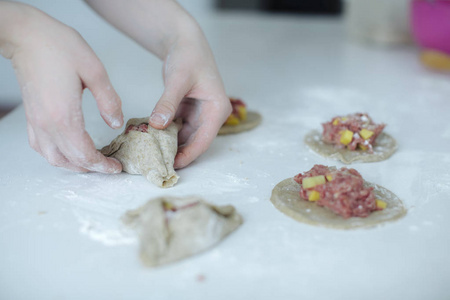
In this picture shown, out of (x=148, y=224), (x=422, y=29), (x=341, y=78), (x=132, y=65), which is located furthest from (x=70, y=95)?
(x=422, y=29)

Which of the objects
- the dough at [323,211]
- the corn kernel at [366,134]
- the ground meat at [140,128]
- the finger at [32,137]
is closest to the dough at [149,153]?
the ground meat at [140,128]

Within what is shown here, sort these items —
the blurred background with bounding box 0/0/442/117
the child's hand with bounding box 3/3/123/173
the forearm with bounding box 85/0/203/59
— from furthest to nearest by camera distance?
the blurred background with bounding box 0/0/442/117, the forearm with bounding box 85/0/203/59, the child's hand with bounding box 3/3/123/173

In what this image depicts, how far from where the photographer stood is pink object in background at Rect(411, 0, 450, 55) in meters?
2.94

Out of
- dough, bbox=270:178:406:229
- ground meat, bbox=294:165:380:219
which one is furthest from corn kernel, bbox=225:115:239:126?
ground meat, bbox=294:165:380:219

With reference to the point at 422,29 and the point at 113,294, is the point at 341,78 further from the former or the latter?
the point at 113,294

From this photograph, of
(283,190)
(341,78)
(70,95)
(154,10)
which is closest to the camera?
(70,95)

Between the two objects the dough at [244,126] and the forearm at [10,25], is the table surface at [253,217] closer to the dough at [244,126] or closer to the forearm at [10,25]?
the dough at [244,126]

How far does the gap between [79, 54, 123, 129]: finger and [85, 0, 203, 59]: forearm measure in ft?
1.98

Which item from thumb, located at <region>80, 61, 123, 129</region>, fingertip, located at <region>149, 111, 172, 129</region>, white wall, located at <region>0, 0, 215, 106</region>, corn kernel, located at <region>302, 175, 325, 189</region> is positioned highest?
thumb, located at <region>80, 61, 123, 129</region>

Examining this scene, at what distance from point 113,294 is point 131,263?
0.12m

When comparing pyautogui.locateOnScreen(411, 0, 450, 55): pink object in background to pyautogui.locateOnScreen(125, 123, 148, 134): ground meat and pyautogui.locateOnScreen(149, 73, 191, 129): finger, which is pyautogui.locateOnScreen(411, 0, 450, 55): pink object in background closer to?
pyautogui.locateOnScreen(149, 73, 191, 129): finger

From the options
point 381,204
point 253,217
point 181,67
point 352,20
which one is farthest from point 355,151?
point 352,20

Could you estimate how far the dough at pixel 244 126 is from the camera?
2205 mm

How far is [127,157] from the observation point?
1756 mm
